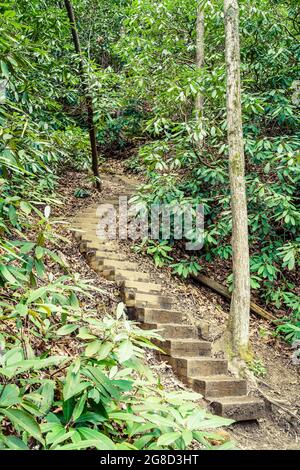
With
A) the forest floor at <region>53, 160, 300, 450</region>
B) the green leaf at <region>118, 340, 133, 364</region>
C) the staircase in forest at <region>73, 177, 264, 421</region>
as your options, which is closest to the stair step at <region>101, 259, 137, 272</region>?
the staircase in forest at <region>73, 177, 264, 421</region>

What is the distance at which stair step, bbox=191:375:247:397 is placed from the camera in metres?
3.67

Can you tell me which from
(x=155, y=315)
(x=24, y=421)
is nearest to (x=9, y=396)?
(x=24, y=421)

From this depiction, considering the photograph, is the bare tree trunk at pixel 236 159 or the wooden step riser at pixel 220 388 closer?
the wooden step riser at pixel 220 388

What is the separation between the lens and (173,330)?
4223mm

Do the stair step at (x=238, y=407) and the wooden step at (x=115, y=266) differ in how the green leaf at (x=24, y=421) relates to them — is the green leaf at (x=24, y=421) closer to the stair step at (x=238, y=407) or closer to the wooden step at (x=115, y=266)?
the stair step at (x=238, y=407)

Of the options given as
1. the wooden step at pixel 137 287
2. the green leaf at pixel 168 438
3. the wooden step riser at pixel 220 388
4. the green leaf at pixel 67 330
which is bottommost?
the wooden step riser at pixel 220 388

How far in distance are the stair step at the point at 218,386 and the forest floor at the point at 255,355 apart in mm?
169

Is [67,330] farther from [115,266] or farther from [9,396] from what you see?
[115,266]

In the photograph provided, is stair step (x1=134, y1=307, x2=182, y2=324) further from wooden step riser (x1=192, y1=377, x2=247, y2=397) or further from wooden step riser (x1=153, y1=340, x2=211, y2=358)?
wooden step riser (x1=192, y1=377, x2=247, y2=397)

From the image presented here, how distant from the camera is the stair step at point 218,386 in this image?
3668 millimetres

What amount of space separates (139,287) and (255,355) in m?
1.78

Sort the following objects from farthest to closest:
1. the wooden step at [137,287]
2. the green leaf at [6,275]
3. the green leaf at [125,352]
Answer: the wooden step at [137,287], the green leaf at [6,275], the green leaf at [125,352]

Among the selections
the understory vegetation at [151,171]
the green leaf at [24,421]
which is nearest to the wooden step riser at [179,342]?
the understory vegetation at [151,171]

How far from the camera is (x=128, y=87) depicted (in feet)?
27.9
